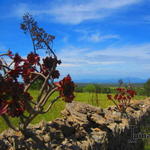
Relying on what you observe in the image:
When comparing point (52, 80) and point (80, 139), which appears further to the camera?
point (80, 139)

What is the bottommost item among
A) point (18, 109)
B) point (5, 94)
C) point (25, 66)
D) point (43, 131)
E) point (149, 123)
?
point (149, 123)

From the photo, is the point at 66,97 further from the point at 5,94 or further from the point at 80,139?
the point at 80,139

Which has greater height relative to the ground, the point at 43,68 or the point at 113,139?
the point at 43,68

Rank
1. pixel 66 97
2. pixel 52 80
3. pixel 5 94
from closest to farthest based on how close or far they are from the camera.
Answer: pixel 5 94 → pixel 66 97 → pixel 52 80

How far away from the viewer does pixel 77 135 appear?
18.8 feet

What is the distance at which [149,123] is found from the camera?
36.1 ft

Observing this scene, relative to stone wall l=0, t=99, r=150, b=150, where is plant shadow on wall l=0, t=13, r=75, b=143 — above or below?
above

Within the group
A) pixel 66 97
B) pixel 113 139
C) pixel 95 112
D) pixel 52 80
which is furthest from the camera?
pixel 95 112

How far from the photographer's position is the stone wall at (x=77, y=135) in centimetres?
477

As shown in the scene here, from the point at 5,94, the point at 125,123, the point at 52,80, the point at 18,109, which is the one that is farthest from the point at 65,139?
the point at 125,123

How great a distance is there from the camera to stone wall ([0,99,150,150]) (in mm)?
4773

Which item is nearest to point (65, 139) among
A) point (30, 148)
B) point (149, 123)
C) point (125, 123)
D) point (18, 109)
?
point (30, 148)

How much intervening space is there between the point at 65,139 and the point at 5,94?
6.68 ft

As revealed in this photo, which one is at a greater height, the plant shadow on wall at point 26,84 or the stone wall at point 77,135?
the plant shadow on wall at point 26,84
